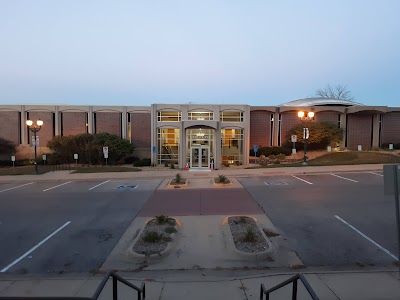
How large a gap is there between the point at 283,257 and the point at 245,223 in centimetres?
228

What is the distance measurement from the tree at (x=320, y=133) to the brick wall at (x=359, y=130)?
11.4ft

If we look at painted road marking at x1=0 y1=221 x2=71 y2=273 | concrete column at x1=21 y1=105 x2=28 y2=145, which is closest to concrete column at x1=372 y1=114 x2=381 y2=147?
painted road marking at x1=0 y1=221 x2=71 y2=273

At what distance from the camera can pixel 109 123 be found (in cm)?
3900

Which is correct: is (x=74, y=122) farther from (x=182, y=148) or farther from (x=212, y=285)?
(x=212, y=285)

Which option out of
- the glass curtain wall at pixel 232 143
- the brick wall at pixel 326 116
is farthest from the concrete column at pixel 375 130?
the glass curtain wall at pixel 232 143

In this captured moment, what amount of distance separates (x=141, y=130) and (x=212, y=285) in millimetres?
35297

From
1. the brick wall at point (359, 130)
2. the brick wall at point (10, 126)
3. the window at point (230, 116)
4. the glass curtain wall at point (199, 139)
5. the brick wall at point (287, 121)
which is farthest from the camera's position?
the brick wall at point (359, 130)

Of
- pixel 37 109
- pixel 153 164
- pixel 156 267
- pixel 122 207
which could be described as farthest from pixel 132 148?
pixel 156 267

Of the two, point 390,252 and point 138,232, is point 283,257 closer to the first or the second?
point 390,252

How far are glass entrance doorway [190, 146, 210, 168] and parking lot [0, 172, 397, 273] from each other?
14054mm

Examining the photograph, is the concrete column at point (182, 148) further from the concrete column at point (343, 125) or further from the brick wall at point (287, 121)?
the concrete column at point (343, 125)

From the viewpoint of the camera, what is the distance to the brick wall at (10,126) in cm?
3838

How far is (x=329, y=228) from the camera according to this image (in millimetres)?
8477

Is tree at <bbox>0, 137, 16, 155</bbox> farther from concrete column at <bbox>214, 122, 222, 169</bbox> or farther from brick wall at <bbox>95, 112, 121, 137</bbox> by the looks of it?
Result: concrete column at <bbox>214, 122, 222, 169</bbox>
